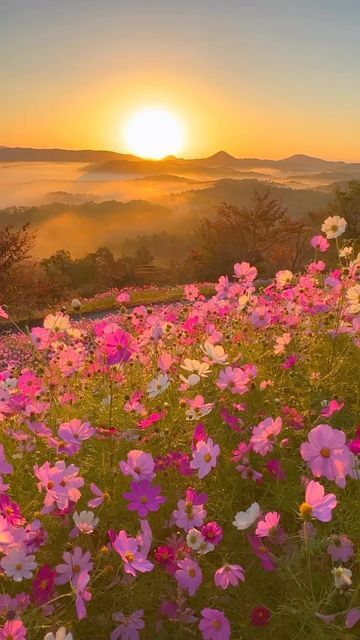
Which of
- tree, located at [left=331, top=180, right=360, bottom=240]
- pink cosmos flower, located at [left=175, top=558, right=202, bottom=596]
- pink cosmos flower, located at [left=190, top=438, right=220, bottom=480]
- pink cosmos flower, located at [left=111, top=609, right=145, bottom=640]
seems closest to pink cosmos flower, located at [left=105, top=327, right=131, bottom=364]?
pink cosmos flower, located at [left=190, top=438, right=220, bottom=480]

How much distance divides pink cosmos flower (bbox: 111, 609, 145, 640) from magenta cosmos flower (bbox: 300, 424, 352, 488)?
845mm

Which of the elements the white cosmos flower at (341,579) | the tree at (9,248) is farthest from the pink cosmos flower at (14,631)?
the tree at (9,248)

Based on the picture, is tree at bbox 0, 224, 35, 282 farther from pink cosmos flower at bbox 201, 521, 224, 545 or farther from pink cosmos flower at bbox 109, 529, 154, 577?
pink cosmos flower at bbox 109, 529, 154, 577

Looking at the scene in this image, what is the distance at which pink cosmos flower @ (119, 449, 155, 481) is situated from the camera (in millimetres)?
2311

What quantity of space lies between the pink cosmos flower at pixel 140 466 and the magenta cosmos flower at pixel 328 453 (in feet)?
2.04

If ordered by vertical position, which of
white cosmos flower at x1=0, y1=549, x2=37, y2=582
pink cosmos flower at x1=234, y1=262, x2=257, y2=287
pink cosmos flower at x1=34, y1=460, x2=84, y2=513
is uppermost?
pink cosmos flower at x1=234, y1=262, x2=257, y2=287

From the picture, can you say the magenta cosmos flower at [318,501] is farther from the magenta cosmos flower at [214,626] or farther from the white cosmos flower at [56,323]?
the white cosmos flower at [56,323]

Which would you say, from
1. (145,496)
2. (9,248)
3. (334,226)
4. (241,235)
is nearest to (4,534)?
(145,496)

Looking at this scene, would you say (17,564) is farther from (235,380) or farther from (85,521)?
(235,380)

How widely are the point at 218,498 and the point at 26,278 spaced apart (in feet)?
71.5

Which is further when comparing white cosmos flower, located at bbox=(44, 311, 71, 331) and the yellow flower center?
white cosmos flower, located at bbox=(44, 311, 71, 331)

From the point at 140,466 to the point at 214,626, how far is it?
61 centimetres

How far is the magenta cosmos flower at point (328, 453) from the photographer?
6.41ft

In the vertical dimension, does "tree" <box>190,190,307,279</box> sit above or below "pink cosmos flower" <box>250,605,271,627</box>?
below
